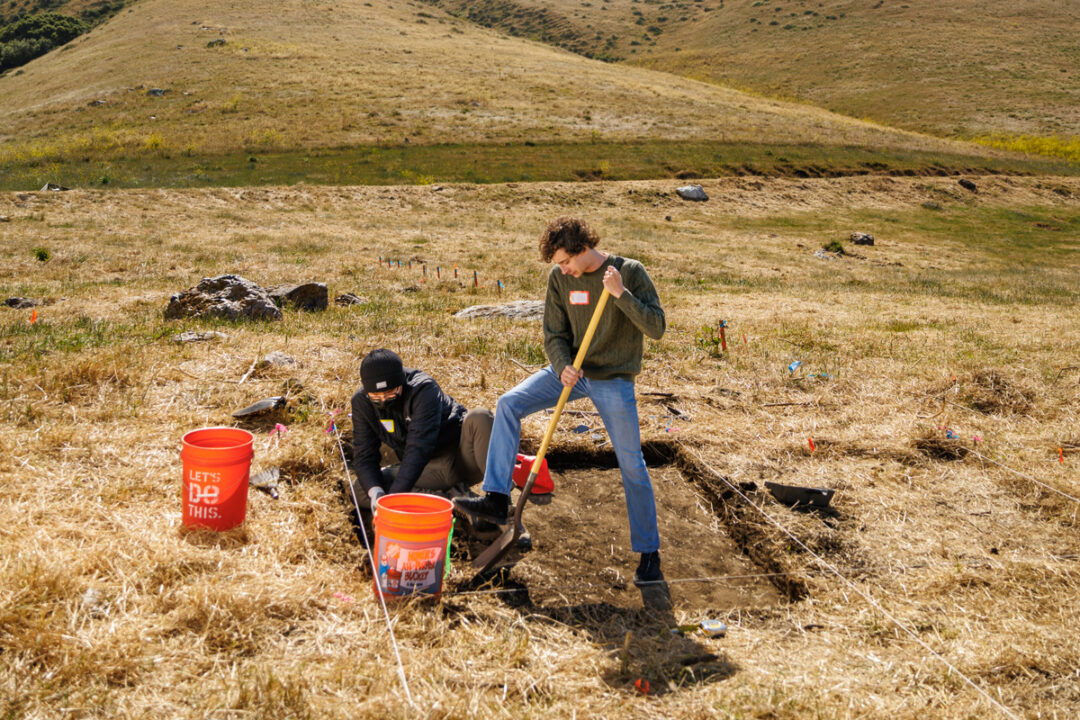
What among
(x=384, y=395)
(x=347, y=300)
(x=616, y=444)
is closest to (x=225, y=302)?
(x=347, y=300)

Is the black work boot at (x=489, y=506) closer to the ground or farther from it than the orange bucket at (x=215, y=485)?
closer to the ground

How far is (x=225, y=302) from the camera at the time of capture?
33.7 ft

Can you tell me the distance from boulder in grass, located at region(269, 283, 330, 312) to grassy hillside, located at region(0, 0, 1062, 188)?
2334cm

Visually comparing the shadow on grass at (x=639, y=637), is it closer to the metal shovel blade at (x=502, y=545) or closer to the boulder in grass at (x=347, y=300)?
the metal shovel blade at (x=502, y=545)

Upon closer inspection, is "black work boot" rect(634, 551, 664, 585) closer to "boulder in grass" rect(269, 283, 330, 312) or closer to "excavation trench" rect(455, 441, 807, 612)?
"excavation trench" rect(455, 441, 807, 612)

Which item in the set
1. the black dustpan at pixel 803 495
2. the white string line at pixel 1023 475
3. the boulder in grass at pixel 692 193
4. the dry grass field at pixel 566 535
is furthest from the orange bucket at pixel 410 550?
the boulder in grass at pixel 692 193

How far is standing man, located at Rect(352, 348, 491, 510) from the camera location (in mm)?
4715

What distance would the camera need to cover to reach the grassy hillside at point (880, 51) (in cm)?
6912

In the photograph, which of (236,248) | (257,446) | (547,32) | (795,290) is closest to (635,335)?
(257,446)

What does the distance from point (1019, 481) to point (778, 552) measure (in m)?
2.65

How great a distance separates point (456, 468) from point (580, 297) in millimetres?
1701

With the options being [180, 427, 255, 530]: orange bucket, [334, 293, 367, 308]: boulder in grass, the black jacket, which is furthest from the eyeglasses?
[334, 293, 367, 308]: boulder in grass

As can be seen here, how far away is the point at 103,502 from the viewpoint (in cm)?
461

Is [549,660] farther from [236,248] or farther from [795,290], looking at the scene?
[236,248]
